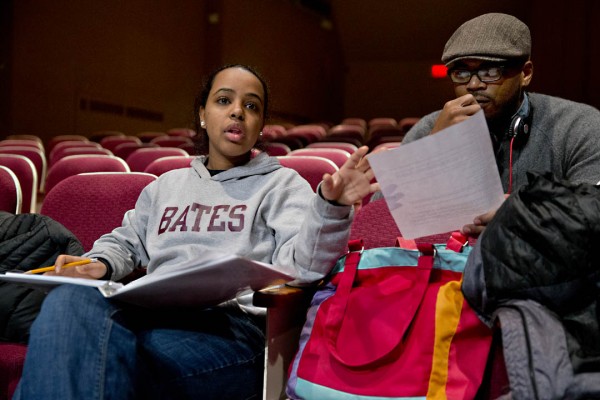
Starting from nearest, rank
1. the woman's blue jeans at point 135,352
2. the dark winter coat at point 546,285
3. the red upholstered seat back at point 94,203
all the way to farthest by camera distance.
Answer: the dark winter coat at point 546,285
the woman's blue jeans at point 135,352
the red upholstered seat back at point 94,203

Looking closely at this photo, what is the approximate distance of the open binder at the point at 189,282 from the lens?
106 centimetres

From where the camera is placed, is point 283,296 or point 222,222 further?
point 222,222

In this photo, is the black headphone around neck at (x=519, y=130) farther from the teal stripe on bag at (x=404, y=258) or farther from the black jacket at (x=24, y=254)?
the black jacket at (x=24, y=254)

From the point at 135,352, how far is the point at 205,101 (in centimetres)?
74

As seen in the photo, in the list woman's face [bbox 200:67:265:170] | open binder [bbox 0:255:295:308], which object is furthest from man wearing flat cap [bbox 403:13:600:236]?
open binder [bbox 0:255:295:308]

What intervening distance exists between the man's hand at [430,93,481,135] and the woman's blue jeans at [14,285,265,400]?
54cm

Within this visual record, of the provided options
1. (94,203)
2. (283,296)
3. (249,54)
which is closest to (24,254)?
(94,203)

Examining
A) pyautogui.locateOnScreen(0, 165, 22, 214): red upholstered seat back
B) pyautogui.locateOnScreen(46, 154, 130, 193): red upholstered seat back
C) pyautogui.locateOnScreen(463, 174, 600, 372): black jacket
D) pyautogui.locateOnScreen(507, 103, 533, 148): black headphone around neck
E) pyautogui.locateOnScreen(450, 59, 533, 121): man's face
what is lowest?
pyautogui.locateOnScreen(46, 154, 130, 193): red upholstered seat back

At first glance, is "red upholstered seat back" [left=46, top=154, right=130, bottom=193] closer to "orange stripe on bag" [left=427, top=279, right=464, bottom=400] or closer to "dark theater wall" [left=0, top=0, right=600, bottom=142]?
"orange stripe on bag" [left=427, top=279, right=464, bottom=400]

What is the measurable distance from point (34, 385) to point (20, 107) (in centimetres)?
735

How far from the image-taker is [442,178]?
1.05 meters


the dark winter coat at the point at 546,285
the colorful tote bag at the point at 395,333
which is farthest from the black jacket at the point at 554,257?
the colorful tote bag at the point at 395,333

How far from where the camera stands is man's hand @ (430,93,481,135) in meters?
1.24

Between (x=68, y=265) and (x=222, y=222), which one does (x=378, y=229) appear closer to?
(x=222, y=222)
